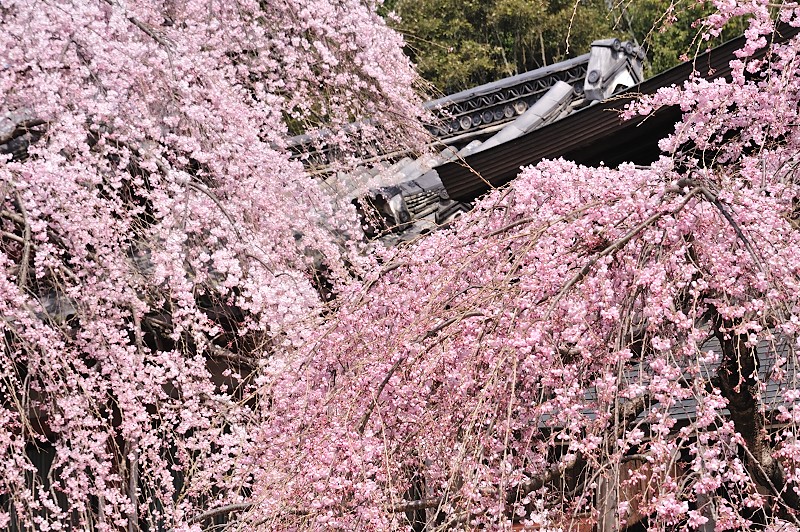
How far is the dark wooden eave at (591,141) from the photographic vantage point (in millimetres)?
6121

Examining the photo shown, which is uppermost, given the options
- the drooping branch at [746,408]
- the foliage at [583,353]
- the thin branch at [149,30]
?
the thin branch at [149,30]

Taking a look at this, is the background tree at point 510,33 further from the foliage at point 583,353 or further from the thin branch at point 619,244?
the thin branch at point 619,244

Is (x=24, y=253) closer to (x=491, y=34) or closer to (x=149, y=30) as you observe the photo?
(x=149, y=30)

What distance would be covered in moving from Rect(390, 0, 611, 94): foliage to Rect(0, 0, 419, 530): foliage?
18.3 metres

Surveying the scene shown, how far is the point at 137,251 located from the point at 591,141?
3.06 m

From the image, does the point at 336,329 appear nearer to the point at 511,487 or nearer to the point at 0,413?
the point at 511,487

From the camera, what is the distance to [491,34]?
89.4 feet

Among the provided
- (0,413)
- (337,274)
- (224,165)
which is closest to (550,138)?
(337,274)

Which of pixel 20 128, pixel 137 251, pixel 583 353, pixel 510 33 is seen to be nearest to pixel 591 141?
pixel 137 251

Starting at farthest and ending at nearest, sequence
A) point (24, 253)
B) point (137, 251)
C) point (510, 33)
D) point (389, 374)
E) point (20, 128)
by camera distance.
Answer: point (510, 33)
point (137, 251)
point (20, 128)
point (24, 253)
point (389, 374)

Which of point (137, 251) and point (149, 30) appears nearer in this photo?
point (137, 251)

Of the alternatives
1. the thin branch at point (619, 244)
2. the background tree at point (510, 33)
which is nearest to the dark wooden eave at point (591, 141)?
the thin branch at point (619, 244)

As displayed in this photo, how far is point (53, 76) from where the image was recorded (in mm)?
6188

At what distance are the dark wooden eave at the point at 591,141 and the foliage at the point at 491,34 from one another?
1836 centimetres
